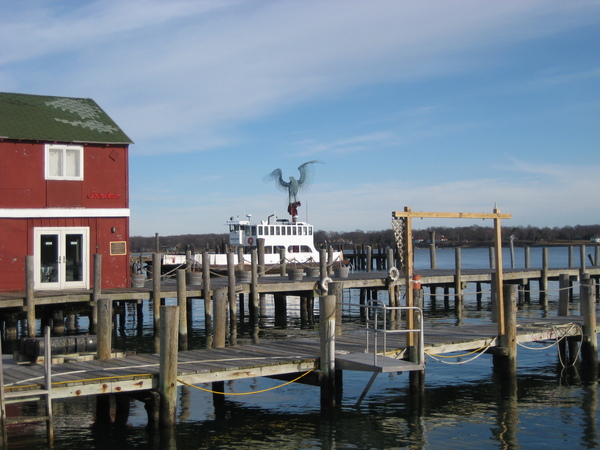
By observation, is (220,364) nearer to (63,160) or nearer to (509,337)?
(509,337)

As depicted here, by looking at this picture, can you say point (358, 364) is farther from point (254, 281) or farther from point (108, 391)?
point (254, 281)

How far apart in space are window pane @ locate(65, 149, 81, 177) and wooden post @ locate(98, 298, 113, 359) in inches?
429

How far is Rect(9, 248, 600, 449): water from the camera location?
509 inches

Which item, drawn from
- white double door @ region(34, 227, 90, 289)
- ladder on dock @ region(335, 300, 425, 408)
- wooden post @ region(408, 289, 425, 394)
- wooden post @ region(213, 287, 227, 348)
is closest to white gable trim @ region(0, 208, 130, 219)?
white double door @ region(34, 227, 90, 289)

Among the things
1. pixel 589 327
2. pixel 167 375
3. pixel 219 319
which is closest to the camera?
pixel 167 375

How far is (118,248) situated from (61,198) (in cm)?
246

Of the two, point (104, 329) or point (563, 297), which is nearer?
point (104, 329)

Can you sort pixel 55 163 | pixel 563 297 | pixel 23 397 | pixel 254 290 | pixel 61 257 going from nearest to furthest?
pixel 23 397
pixel 563 297
pixel 61 257
pixel 55 163
pixel 254 290

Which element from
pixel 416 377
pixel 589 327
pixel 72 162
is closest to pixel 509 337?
pixel 416 377

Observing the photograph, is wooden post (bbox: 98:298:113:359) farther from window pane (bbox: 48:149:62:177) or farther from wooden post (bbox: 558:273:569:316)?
wooden post (bbox: 558:273:569:316)

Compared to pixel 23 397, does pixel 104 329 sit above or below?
above

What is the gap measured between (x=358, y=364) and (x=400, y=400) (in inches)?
104

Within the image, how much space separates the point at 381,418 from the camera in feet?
47.2

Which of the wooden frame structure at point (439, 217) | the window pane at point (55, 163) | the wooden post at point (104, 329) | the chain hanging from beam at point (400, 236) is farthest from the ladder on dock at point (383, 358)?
the window pane at point (55, 163)
